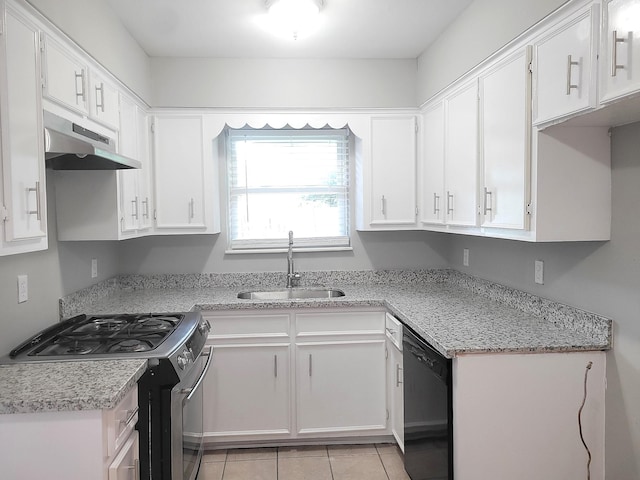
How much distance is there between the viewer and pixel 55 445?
141cm

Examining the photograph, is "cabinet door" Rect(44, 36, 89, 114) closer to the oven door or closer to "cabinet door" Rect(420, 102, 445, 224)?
the oven door

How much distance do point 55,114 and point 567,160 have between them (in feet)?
6.59

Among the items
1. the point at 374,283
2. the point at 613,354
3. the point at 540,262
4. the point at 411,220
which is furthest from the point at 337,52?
the point at 613,354

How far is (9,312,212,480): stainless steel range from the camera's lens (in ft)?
Answer: 5.72

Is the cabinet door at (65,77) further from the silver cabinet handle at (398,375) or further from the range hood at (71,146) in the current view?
the silver cabinet handle at (398,375)

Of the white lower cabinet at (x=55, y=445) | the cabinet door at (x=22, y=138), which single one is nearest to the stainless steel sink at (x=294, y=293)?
the cabinet door at (x=22, y=138)

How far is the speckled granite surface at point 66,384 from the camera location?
1383 millimetres

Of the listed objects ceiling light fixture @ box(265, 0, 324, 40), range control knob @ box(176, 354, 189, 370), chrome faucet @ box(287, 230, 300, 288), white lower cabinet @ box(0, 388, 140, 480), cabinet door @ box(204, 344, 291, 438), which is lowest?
cabinet door @ box(204, 344, 291, 438)

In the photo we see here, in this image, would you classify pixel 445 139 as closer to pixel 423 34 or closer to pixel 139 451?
pixel 423 34

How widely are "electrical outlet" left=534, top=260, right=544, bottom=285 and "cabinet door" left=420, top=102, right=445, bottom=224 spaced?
70 cm

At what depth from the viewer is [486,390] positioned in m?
1.87

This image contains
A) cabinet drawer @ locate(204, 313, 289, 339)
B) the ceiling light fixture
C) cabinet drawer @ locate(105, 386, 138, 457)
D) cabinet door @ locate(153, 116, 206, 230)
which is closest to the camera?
cabinet drawer @ locate(105, 386, 138, 457)

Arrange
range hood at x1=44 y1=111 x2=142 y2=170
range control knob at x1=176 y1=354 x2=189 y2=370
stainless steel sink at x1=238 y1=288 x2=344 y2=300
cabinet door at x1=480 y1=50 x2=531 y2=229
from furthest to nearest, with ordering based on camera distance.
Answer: stainless steel sink at x1=238 y1=288 x2=344 y2=300 < cabinet door at x1=480 y1=50 x2=531 y2=229 < range control knob at x1=176 y1=354 x2=189 y2=370 < range hood at x1=44 y1=111 x2=142 y2=170

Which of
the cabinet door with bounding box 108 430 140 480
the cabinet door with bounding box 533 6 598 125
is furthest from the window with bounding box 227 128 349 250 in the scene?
the cabinet door with bounding box 108 430 140 480
